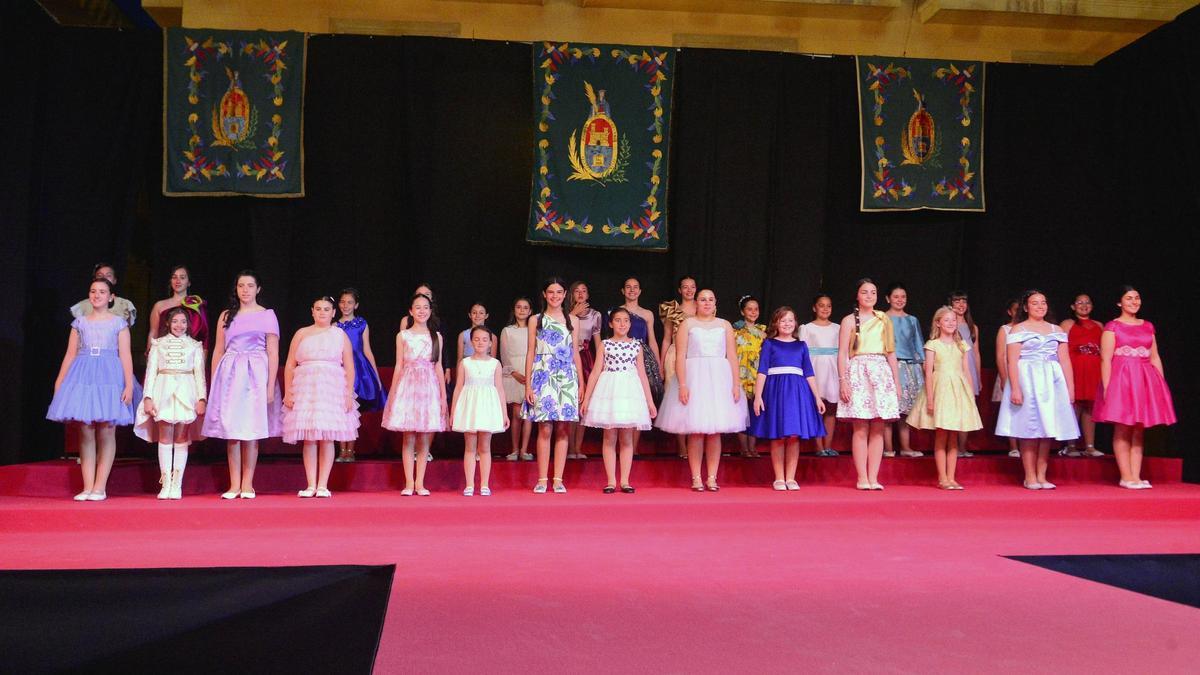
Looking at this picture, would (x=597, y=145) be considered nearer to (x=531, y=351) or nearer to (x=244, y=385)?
(x=531, y=351)

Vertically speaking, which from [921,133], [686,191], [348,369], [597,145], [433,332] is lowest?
[348,369]

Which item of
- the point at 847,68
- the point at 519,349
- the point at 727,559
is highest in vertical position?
the point at 847,68

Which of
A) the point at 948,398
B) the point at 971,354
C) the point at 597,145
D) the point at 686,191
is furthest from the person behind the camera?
the point at 686,191

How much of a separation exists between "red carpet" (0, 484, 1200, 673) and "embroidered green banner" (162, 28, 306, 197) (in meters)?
3.13

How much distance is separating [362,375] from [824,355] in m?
3.58

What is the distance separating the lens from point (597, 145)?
8.30 meters

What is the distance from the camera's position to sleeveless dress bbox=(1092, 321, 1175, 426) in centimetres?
664

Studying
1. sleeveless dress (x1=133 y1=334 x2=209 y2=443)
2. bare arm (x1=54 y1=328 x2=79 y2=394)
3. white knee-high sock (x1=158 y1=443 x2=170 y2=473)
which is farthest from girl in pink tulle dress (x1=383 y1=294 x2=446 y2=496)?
bare arm (x1=54 y1=328 x2=79 y2=394)

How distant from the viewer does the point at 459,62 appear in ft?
28.1

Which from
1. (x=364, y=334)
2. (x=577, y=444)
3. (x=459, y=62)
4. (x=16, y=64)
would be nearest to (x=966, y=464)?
(x=577, y=444)

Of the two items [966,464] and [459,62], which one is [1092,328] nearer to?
[966,464]

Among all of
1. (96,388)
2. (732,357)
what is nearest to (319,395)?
(96,388)

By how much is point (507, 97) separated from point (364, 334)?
2.80m

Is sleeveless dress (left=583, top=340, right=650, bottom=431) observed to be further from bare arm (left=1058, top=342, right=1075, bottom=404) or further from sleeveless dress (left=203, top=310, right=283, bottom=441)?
bare arm (left=1058, top=342, right=1075, bottom=404)
